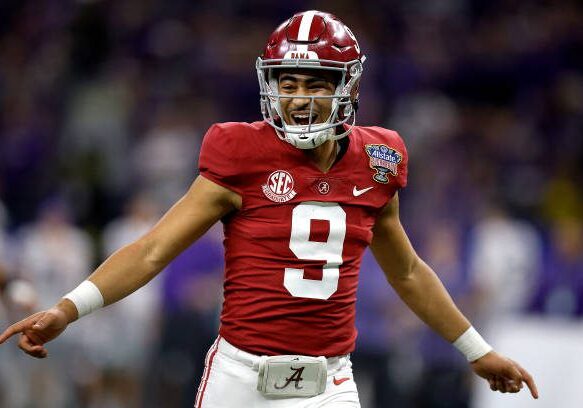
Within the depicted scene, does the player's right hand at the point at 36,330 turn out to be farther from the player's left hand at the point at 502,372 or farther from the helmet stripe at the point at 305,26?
the player's left hand at the point at 502,372

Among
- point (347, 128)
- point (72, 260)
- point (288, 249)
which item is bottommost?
point (72, 260)

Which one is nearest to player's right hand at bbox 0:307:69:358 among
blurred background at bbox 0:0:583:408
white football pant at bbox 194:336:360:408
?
white football pant at bbox 194:336:360:408

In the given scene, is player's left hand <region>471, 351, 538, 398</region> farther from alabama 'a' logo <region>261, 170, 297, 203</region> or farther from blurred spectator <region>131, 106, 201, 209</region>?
blurred spectator <region>131, 106, 201, 209</region>

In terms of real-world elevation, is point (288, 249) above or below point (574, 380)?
above

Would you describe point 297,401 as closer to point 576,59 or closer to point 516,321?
point 516,321

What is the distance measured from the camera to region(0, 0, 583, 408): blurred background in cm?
779

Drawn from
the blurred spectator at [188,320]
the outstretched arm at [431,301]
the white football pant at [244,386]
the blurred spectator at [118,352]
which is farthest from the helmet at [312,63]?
the blurred spectator at [118,352]

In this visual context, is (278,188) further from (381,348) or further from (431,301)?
(381,348)

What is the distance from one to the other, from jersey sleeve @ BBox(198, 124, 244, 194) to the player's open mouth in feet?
0.65

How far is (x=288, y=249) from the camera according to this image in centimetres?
381

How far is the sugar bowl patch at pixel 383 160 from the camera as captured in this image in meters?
3.98

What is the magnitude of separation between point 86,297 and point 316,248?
2.33 ft

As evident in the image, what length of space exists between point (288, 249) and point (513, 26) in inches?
305

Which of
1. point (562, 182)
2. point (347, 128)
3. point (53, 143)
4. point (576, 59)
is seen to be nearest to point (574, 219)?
point (562, 182)
